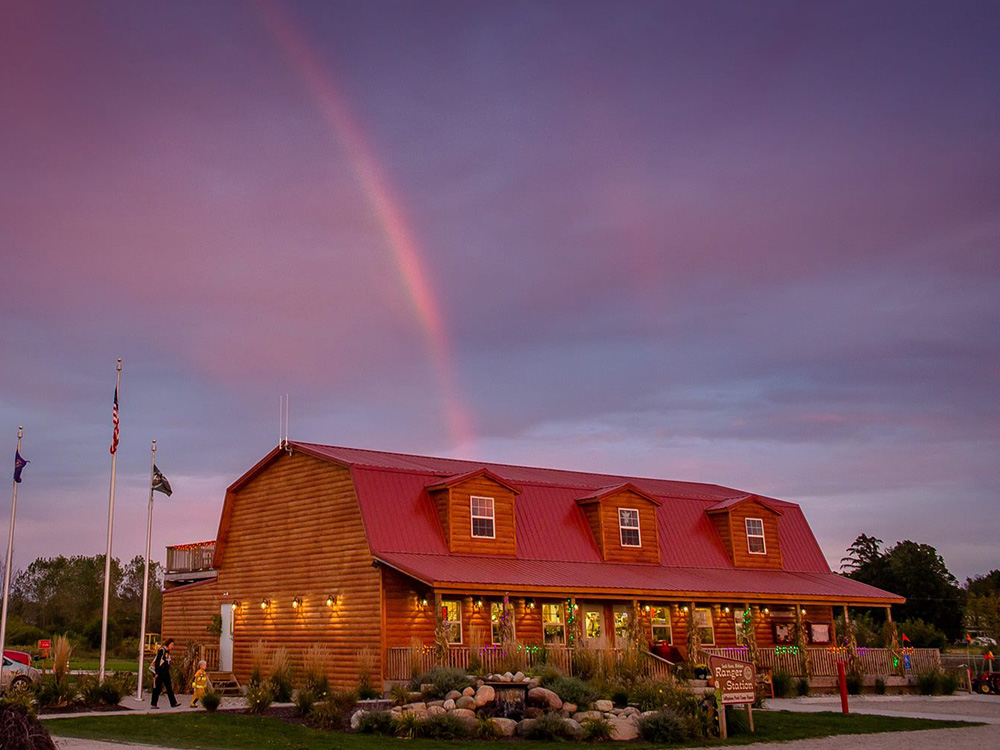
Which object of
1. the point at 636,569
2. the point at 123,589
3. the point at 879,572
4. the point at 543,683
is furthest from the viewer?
the point at 123,589

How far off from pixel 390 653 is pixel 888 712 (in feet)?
41.0

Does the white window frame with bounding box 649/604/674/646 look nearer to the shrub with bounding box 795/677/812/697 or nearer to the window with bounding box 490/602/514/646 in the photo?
the shrub with bounding box 795/677/812/697

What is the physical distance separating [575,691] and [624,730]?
1.90m

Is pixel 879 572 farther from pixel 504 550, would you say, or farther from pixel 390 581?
pixel 390 581

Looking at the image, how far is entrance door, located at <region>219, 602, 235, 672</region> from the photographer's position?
32.4m

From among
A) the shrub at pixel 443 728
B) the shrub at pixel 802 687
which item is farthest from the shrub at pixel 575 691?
the shrub at pixel 802 687

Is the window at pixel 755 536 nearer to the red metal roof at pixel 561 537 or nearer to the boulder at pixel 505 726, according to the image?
the red metal roof at pixel 561 537

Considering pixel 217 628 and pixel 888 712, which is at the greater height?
pixel 217 628

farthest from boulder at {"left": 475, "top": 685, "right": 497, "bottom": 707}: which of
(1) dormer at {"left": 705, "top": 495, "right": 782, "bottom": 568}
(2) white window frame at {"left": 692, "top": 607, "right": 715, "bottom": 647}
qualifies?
(1) dormer at {"left": 705, "top": 495, "right": 782, "bottom": 568}

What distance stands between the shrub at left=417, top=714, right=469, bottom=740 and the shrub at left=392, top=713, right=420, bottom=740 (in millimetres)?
73

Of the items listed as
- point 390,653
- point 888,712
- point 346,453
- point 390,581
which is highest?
point 346,453

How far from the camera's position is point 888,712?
2391 centimetres

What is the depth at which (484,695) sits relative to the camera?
19.3m

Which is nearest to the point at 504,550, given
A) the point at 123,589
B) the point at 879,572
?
the point at 879,572
